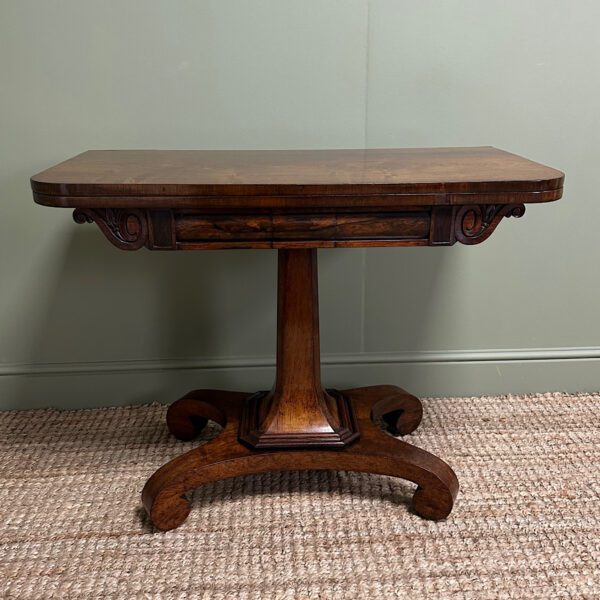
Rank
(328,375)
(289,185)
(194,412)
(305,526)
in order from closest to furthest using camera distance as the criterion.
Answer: (289,185), (305,526), (194,412), (328,375)

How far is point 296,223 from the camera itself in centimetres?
111

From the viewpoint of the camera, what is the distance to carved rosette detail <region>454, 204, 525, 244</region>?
1.12 metres

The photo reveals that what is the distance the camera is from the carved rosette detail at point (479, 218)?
1120mm

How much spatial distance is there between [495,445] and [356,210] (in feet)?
2.35

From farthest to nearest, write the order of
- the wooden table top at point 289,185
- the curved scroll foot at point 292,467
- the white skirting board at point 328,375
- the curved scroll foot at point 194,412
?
the white skirting board at point 328,375, the curved scroll foot at point 194,412, the curved scroll foot at point 292,467, the wooden table top at point 289,185

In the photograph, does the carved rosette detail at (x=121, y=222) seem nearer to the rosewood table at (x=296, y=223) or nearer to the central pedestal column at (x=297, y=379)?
the rosewood table at (x=296, y=223)

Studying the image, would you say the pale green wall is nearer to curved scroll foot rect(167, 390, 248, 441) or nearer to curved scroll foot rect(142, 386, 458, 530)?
curved scroll foot rect(167, 390, 248, 441)

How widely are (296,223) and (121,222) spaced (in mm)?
278

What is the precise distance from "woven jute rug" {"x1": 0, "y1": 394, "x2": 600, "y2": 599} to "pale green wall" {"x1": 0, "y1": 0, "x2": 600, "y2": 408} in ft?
0.63

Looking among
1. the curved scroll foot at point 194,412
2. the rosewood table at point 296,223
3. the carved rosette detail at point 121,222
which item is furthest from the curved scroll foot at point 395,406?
the carved rosette detail at point 121,222

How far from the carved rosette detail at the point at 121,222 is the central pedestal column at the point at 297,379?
292mm

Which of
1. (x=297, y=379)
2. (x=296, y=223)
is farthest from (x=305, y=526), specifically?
(x=296, y=223)

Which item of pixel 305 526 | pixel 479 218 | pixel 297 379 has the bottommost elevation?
pixel 305 526

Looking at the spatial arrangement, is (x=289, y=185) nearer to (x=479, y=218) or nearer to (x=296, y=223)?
(x=296, y=223)
